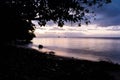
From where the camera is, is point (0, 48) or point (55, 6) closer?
point (55, 6)

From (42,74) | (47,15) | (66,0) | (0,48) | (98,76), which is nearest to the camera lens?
(42,74)

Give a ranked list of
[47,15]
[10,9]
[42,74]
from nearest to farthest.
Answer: [42,74]
[47,15]
[10,9]

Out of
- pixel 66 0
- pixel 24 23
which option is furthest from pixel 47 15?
pixel 24 23

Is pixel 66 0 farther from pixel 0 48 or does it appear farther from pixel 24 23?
pixel 0 48

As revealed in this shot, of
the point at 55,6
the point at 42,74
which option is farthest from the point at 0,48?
the point at 42,74

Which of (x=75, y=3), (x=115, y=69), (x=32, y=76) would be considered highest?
(x=75, y=3)

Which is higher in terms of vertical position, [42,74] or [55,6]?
[55,6]

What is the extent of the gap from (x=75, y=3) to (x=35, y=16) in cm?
344

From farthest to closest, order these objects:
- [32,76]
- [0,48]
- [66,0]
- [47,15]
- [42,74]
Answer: [0,48]
[47,15]
[66,0]
[42,74]
[32,76]

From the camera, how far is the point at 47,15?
62.8 ft

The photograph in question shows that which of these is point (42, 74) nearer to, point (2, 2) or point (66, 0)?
point (66, 0)

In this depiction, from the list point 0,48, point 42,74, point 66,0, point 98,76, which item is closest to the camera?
point 42,74

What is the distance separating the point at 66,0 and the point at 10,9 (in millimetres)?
5575

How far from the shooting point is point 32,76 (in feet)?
45.9
